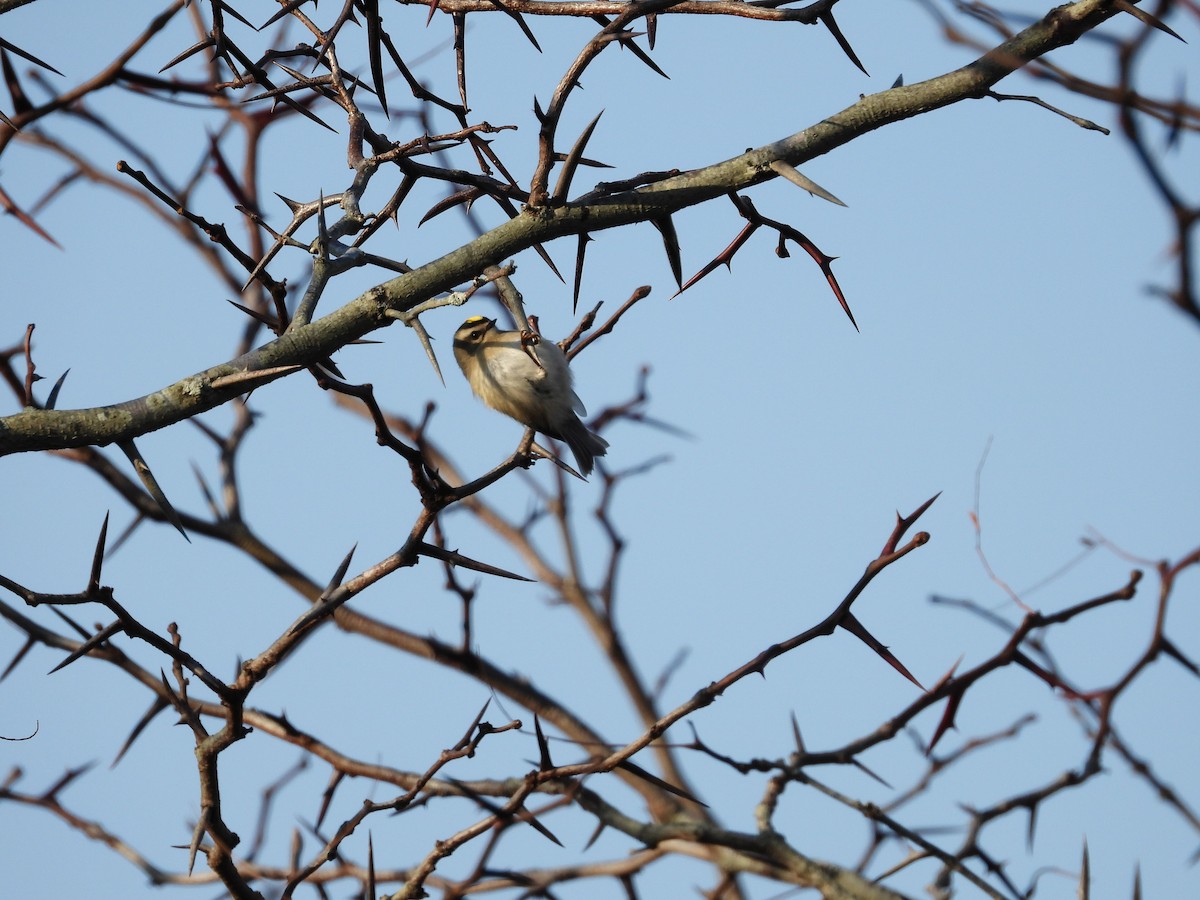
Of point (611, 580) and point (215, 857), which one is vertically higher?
point (611, 580)

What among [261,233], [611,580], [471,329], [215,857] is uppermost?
[261,233]

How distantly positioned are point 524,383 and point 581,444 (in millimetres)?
530

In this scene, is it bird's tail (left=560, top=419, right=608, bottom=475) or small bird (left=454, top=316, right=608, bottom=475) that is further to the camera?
bird's tail (left=560, top=419, right=608, bottom=475)

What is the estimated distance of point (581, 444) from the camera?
6.17 metres

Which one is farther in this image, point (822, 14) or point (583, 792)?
point (583, 792)

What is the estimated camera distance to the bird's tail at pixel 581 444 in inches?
241

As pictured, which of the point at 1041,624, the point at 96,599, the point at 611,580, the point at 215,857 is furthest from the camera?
the point at 611,580

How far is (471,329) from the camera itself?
632 centimetres

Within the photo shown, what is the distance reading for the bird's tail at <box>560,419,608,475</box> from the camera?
6.13m

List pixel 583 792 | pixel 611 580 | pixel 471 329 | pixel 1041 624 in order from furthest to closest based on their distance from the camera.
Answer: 1. pixel 611 580
2. pixel 471 329
3. pixel 583 792
4. pixel 1041 624

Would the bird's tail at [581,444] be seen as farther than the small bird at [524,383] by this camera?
Yes

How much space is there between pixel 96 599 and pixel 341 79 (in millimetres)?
1553

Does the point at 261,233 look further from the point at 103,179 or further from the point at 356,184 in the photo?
the point at 356,184

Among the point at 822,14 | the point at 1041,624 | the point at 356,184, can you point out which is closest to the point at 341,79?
the point at 356,184
